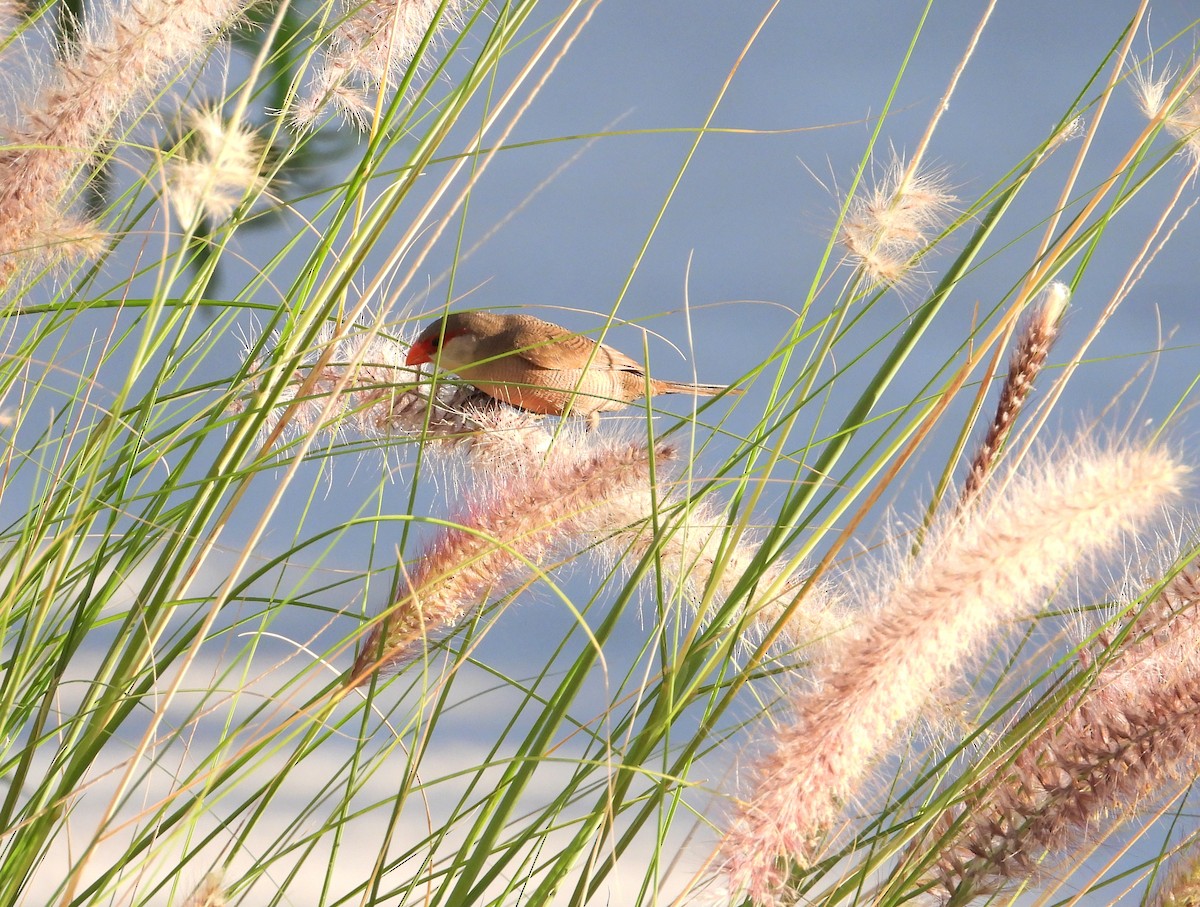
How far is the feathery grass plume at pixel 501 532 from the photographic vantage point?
1.14 m

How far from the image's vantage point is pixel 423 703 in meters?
1.08

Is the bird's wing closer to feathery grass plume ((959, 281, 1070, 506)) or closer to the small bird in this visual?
the small bird

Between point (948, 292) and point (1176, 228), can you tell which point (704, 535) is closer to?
point (948, 292)

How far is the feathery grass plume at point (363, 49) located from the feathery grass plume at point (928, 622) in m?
0.95

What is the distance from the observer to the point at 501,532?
1.16 m

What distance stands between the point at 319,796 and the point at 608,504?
46 cm

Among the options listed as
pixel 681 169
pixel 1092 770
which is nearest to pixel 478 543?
pixel 681 169

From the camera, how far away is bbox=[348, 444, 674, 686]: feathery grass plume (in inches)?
45.0

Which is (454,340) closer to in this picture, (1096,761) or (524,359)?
(524,359)

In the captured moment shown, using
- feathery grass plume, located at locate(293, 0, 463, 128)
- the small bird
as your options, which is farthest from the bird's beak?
feathery grass plume, located at locate(293, 0, 463, 128)

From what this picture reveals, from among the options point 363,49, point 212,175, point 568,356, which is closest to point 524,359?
point 568,356

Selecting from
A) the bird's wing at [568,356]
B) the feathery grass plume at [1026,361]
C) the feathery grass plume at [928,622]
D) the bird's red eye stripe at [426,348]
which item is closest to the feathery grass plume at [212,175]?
the feathery grass plume at [928,622]

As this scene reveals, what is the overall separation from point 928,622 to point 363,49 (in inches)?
43.2

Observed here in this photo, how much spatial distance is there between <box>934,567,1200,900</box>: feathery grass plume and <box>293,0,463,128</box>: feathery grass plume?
1.07 m
